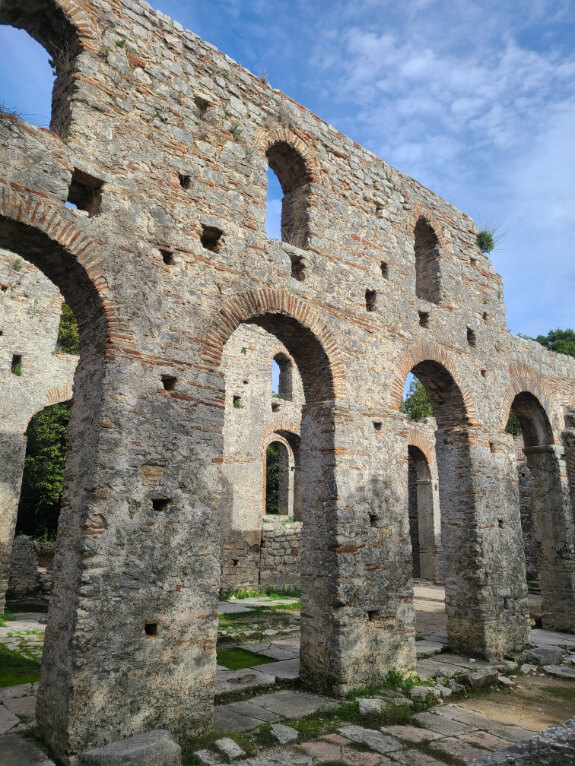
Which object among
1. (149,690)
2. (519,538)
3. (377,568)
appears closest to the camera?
(149,690)

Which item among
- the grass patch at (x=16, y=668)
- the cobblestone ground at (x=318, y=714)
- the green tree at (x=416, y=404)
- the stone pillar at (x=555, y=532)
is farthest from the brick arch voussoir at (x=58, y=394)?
the green tree at (x=416, y=404)

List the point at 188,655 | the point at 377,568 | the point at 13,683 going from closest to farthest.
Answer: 1. the point at 188,655
2. the point at 13,683
3. the point at 377,568

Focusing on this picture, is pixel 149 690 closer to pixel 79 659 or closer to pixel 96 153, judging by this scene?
pixel 79 659

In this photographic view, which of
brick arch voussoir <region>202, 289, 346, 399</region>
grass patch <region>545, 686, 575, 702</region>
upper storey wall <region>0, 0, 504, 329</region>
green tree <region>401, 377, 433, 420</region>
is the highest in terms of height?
green tree <region>401, 377, 433, 420</region>

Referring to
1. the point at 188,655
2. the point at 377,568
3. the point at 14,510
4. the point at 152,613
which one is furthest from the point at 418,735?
the point at 14,510

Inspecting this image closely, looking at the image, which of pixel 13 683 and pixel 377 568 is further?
pixel 377 568

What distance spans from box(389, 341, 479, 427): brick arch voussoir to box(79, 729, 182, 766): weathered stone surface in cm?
497

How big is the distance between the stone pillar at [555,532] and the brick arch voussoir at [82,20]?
34.4 ft

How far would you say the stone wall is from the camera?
10.1m

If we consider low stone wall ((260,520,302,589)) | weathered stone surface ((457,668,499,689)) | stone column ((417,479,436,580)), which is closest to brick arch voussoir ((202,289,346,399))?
weathered stone surface ((457,668,499,689))

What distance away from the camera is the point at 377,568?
6.91 m

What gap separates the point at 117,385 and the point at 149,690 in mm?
2746

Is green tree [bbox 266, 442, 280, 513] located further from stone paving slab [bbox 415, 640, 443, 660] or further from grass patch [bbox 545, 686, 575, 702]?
grass patch [bbox 545, 686, 575, 702]

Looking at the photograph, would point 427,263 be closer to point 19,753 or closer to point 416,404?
point 19,753
